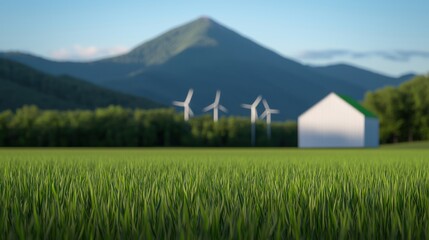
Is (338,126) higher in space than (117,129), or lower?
higher

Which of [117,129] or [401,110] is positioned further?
[401,110]

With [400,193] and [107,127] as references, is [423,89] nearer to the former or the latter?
[107,127]

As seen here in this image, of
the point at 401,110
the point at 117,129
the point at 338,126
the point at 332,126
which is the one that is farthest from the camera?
the point at 401,110

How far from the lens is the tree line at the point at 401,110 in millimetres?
101250

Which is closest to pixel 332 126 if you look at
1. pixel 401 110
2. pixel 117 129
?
pixel 401 110

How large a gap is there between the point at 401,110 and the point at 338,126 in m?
29.7

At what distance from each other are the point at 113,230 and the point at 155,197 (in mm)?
1410

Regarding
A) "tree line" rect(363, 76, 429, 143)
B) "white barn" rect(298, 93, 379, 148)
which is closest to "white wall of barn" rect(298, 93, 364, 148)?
"white barn" rect(298, 93, 379, 148)

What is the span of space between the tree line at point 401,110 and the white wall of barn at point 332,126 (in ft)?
86.9

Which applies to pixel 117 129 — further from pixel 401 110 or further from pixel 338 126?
pixel 401 110

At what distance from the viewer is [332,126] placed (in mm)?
Result: 79750

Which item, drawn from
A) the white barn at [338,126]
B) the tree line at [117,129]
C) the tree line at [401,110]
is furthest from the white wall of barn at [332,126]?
the tree line at [401,110]

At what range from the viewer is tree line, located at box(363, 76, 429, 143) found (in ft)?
332

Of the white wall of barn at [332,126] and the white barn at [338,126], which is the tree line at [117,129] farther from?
the white barn at [338,126]
